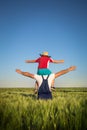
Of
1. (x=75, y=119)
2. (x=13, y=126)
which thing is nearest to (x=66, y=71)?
(x=75, y=119)

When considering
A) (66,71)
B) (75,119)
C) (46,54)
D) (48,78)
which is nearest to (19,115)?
(75,119)

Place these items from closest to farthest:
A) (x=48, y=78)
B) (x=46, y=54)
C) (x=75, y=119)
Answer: (x=75, y=119) < (x=48, y=78) < (x=46, y=54)

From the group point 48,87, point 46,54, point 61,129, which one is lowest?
point 61,129

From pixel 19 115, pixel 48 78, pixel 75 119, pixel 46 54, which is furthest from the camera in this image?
pixel 46 54

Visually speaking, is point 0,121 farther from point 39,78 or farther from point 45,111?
point 39,78

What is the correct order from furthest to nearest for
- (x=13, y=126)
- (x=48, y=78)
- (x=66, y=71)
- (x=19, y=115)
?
(x=48, y=78), (x=66, y=71), (x=19, y=115), (x=13, y=126)

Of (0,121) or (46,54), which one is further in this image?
(46,54)

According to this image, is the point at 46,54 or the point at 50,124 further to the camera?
the point at 46,54

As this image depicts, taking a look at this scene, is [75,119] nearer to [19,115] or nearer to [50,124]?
[50,124]

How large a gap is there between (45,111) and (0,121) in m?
0.55

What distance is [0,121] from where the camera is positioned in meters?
2.68

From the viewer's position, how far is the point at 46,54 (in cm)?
741

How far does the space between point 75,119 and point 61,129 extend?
25cm

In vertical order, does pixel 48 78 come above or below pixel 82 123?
above
